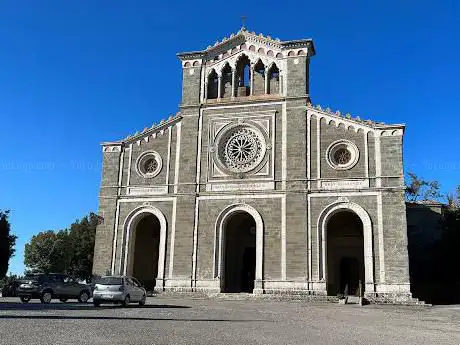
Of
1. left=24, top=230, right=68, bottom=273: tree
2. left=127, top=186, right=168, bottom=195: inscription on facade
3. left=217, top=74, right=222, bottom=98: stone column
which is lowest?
left=24, top=230, right=68, bottom=273: tree

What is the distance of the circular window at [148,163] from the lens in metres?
33.6

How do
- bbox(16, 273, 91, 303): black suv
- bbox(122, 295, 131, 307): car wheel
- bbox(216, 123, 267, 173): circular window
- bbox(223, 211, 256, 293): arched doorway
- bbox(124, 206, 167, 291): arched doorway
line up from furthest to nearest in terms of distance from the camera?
bbox(223, 211, 256, 293): arched doorway → bbox(124, 206, 167, 291): arched doorway → bbox(216, 123, 267, 173): circular window → bbox(16, 273, 91, 303): black suv → bbox(122, 295, 131, 307): car wheel

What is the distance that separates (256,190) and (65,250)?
93.4 ft

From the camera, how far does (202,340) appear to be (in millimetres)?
10312

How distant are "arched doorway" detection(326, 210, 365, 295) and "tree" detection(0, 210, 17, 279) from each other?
21288 millimetres

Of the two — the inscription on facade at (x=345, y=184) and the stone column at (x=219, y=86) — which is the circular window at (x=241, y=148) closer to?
the stone column at (x=219, y=86)

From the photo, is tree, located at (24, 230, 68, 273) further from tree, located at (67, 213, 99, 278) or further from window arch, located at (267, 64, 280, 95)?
Answer: window arch, located at (267, 64, 280, 95)

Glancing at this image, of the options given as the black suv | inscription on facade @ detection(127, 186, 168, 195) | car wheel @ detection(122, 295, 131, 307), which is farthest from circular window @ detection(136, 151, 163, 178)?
car wheel @ detection(122, 295, 131, 307)

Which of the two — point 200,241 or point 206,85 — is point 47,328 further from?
point 206,85

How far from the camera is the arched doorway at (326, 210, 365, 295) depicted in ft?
108

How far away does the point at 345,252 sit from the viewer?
3331cm

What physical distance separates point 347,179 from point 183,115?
11.9 m

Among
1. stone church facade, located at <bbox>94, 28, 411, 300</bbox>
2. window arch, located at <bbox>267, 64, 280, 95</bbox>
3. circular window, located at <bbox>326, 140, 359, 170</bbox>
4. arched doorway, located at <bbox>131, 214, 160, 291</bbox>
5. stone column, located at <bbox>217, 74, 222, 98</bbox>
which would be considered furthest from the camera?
arched doorway, located at <bbox>131, 214, 160, 291</bbox>

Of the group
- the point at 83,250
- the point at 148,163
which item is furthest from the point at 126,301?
the point at 83,250
